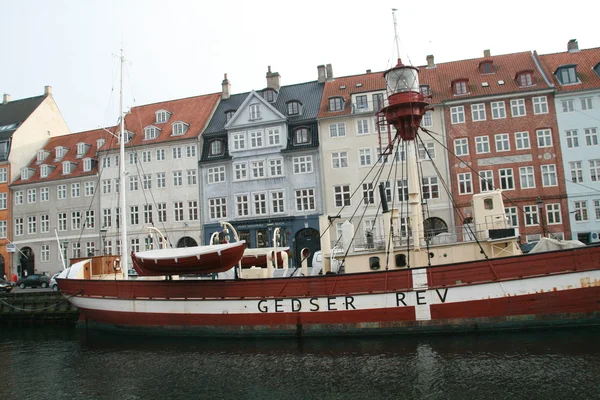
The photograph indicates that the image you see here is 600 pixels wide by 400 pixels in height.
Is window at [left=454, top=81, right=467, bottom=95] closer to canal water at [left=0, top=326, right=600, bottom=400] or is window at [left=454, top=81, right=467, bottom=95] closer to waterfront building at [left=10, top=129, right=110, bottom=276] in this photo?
canal water at [left=0, top=326, right=600, bottom=400]

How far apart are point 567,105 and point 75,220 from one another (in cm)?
3966

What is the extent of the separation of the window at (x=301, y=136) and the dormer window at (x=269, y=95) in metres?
5.05

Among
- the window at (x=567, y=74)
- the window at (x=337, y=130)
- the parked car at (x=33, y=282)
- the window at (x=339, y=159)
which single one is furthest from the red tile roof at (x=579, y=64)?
the parked car at (x=33, y=282)

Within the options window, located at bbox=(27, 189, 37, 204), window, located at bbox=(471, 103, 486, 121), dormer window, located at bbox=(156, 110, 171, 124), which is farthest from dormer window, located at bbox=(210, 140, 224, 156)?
window, located at bbox=(471, 103, 486, 121)

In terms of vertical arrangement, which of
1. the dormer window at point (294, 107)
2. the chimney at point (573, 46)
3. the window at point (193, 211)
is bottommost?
the window at point (193, 211)

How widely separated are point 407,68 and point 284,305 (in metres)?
9.98

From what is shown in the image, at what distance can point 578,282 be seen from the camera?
50.7 feet

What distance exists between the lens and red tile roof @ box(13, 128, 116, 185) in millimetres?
43469

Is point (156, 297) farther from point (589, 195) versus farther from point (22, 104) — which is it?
point (22, 104)

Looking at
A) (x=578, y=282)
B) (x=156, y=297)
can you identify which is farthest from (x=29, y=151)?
(x=578, y=282)

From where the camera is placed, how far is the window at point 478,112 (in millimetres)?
33781

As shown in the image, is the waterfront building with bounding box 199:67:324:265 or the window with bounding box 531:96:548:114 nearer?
the window with bounding box 531:96:548:114

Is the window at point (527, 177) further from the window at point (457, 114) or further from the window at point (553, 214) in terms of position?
the window at point (457, 114)

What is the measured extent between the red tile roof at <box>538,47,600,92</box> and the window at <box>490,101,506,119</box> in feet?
12.2
